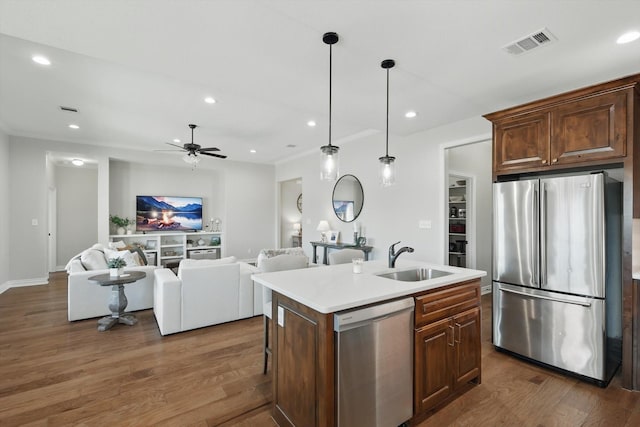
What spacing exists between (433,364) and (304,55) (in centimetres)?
249

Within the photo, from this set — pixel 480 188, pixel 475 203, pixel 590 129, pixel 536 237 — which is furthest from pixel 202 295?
pixel 480 188

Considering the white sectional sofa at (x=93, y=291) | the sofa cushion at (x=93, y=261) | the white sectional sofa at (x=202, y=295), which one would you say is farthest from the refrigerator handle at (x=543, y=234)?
the sofa cushion at (x=93, y=261)

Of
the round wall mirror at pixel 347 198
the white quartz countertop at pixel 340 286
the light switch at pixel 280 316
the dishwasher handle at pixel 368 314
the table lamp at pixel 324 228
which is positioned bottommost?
the light switch at pixel 280 316

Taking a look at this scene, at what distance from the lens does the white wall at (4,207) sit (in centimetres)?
513

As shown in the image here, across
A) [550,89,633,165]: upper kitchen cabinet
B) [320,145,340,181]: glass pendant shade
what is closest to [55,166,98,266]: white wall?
[320,145,340,181]: glass pendant shade

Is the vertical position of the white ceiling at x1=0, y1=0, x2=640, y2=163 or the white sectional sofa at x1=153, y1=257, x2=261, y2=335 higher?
the white ceiling at x1=0, y1=0, x2=640, y2=163

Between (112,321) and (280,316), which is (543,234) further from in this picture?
(112,321)

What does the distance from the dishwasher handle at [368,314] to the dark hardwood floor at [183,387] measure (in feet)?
2.91

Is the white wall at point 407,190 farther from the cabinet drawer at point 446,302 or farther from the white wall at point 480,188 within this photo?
the cabinet drawer at point 446,302

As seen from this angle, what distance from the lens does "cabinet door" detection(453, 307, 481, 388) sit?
219 cm

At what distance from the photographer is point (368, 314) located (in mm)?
1655

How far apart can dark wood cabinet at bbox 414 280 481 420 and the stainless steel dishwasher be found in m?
0.09

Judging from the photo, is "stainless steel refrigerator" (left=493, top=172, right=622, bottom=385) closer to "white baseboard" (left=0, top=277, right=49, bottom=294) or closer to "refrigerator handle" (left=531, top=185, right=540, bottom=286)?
"refrigerator handle" (left=531, top=185, right=540, bottom=286)

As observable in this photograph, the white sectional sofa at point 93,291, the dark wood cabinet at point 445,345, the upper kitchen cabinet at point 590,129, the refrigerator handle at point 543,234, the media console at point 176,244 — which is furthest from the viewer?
the media console at point 176,244
